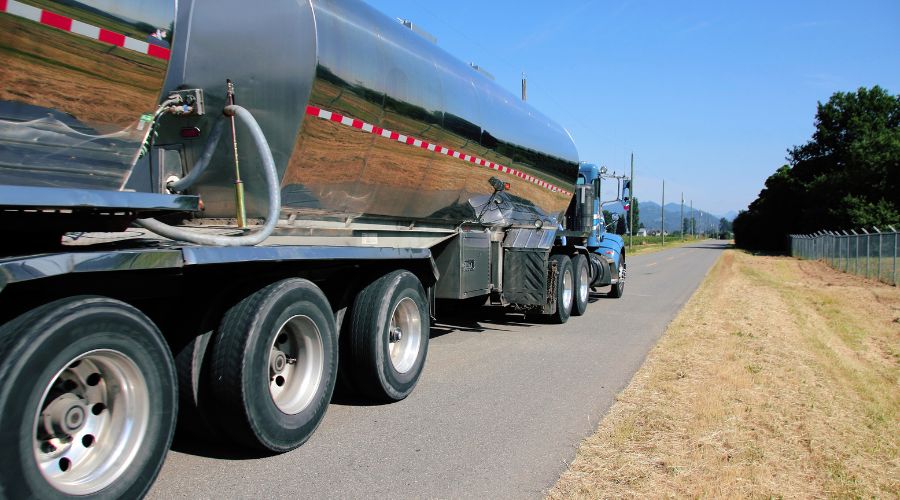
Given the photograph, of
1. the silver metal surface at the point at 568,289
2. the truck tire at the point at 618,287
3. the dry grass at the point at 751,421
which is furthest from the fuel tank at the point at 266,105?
the truck tire at the point at 618,287

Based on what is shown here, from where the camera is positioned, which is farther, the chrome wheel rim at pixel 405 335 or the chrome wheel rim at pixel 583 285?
the chrome wheel rim at pixel 583 285

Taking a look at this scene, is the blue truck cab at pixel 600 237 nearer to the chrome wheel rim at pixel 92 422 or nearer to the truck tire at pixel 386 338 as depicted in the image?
the truck tire at pixel 386 338

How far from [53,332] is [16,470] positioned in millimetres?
555

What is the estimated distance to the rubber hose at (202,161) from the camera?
427 cm

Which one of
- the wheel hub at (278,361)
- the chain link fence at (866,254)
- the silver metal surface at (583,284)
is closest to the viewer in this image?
the wheel hub at (278,361)

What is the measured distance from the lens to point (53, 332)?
9.12 feet

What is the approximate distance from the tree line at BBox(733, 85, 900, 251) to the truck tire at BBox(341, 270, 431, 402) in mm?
46793

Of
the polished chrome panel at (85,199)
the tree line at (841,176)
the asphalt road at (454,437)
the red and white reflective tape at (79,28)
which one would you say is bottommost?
the asphalt road at (454,437)

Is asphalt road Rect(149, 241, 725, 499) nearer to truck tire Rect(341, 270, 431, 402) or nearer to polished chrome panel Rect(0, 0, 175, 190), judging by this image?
truck tire Rect(341, 270, 431, 402)

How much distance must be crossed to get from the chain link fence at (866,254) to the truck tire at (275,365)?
63.4 ft

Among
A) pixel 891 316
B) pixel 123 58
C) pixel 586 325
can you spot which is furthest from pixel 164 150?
pixel 891 316

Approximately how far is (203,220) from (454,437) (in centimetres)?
241

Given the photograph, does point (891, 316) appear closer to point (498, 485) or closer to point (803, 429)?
point (803, 429)

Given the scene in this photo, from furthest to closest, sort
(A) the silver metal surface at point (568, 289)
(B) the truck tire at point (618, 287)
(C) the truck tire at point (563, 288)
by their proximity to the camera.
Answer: (B) the truck tire at point (618, 287)
(A) the silver metal surface at point (568, 289)
(C) the truck tire at point (563, 288)
